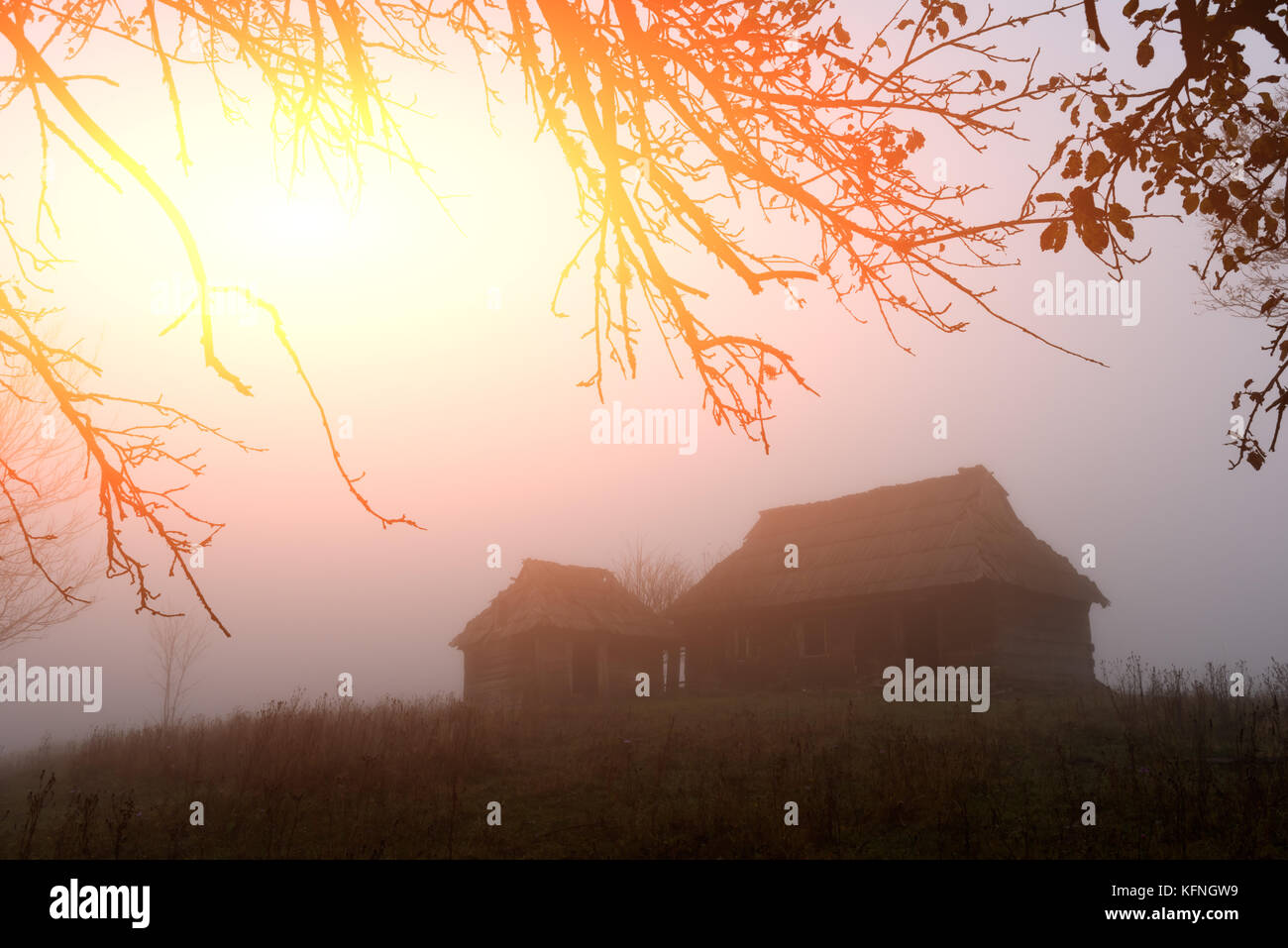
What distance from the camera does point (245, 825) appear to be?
1130 centimetres

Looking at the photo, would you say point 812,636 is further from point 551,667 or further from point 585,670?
point 551,667

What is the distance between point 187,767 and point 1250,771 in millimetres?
15376

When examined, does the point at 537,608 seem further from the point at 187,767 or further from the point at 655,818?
the point at 655,818

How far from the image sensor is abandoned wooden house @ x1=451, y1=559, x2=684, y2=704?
1071 inches

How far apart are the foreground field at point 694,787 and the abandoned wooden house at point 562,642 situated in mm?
8515

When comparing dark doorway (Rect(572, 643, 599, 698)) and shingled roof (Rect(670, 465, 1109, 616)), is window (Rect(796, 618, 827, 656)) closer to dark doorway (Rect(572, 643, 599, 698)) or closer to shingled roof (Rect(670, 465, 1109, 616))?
shingled roof (Rect(670, 465, 1109, 616))

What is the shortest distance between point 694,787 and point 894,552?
16.6 metres

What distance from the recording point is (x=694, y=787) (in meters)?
12.3

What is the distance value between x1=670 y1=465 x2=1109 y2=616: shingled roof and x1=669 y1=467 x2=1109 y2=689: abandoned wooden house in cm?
5

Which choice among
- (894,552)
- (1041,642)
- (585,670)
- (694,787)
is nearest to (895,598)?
(894,552)

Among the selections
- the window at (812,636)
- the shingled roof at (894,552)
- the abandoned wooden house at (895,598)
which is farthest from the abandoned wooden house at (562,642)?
the window at (812,636)

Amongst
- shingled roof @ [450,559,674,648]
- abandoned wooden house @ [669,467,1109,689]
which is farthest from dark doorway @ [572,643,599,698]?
abandoned wooden house @ [669,467,1109,689]
